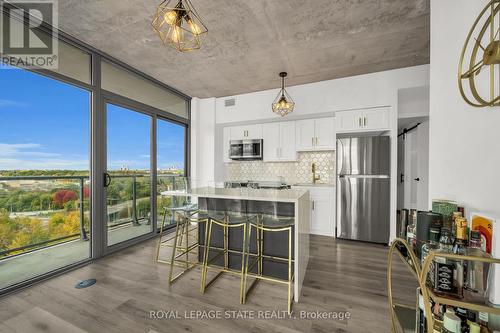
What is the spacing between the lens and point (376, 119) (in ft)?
11.6

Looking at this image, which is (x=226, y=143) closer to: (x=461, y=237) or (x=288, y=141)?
(x=288, y=141)

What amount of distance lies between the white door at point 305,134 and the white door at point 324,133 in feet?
0.27

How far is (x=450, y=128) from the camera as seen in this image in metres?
1.26

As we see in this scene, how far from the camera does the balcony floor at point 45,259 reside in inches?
91.2

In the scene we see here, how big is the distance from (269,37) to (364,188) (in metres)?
2.83

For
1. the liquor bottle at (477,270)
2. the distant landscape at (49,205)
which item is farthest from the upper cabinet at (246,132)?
the liquor bottle at (477,270)

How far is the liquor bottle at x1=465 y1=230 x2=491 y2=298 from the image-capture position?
72cm

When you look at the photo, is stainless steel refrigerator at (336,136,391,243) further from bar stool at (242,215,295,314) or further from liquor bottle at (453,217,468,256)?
liquor bottle at (453,217,468,256)

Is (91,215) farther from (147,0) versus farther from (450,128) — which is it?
(450,128)

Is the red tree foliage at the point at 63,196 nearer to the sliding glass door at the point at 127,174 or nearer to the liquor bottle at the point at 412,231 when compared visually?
the sliding glass door at the point at 127,174

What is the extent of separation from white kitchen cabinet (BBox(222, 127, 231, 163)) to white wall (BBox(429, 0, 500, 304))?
3.97 metres

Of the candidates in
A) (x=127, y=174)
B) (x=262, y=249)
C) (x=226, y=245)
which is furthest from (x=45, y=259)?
(x=262, y=249)

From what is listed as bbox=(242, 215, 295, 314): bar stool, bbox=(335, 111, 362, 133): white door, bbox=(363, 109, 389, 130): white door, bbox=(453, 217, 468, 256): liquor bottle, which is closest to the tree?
bbox=(242, 215, 295, 314): bar stool

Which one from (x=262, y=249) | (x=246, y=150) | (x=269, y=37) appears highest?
(x=269, y=37)
